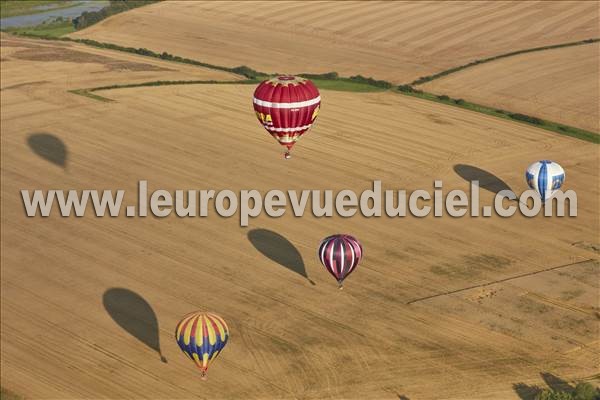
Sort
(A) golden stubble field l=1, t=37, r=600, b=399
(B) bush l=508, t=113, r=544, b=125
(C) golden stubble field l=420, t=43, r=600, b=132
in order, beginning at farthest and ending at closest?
(C) golden stubble field l=420, t=43, r=600, b=132 → (B) bush l=508, t=113, r=544, b=125 → (A) golden stubble field l=1, t=37, r=600, b=399

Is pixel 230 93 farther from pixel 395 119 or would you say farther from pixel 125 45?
pixel 125 45

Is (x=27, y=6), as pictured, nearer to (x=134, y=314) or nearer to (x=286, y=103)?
(x=286, y=103)

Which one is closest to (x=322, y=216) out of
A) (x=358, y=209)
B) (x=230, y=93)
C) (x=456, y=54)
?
(x=358, y=209)

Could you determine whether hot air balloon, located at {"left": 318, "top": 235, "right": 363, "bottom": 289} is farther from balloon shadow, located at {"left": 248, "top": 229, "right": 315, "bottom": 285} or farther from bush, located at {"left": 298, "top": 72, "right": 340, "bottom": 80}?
bush, located at {"left": 298, "top": 72, "right": 340, "bottom": 80}

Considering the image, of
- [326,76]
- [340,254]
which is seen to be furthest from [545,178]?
[326,76]

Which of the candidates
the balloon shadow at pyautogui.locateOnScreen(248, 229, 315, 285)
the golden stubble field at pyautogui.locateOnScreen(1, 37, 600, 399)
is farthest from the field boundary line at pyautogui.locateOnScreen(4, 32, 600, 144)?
the balloon shadow at pyautogui.locateOnScreen(248, 229, 315, 285)
